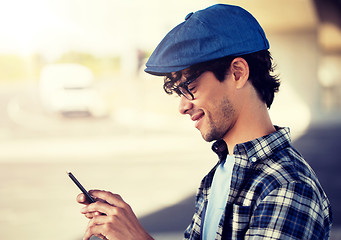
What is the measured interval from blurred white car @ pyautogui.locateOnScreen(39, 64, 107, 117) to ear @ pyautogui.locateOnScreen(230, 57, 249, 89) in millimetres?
17822

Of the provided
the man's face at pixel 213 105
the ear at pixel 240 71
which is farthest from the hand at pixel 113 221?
the ear at pixel 240 71

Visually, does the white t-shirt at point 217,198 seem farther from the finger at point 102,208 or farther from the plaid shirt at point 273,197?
the finger at point 102,208

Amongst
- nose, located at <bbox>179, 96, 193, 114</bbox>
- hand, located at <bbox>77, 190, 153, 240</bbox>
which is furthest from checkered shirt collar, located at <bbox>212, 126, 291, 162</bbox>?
hand, located at <bbox>77, 190, 153, 240</bbox>

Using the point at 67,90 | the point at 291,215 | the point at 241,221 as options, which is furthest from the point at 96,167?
the point at 67,90

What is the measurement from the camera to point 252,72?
147 centimetres

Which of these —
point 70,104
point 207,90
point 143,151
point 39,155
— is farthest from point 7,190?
point 70,104

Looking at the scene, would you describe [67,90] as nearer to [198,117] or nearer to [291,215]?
[198,117]

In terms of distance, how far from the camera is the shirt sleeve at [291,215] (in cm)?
114

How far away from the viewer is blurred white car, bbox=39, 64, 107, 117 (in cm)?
1894

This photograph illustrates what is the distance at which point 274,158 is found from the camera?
1.30 meters

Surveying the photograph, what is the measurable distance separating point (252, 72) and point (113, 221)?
→ 0.63 meters

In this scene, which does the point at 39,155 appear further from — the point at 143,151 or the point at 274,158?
the point at 274,158

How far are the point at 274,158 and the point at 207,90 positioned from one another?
1.02ft

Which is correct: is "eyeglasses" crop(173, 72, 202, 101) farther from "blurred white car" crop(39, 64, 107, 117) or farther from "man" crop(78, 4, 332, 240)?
"blurred white car" crop(39, 64, 107, 117)
